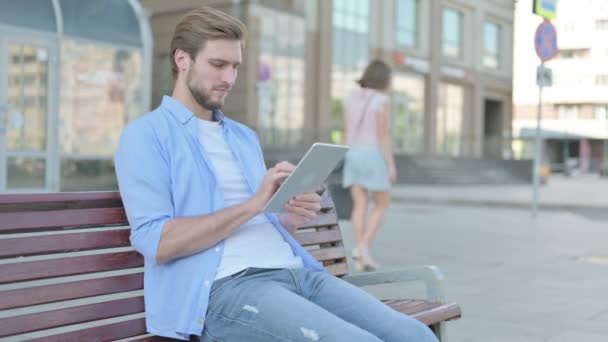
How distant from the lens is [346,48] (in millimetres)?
33719

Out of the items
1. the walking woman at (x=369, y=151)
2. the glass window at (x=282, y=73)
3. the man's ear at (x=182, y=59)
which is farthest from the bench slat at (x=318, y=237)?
the glass window at (x=282, y=73)

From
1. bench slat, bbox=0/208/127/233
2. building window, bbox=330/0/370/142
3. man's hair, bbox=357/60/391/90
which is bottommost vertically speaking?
bench slat, bbox=0/208/127/233

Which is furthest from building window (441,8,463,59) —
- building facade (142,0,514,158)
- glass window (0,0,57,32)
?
glass window (0,0,57,32)

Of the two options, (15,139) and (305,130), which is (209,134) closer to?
(15,139)

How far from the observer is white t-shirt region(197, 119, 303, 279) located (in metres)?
2.61

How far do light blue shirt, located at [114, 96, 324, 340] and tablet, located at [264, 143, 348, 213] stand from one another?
280 mm

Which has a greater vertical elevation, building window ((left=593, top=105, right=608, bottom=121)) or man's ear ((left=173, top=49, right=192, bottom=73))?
building window ((left=593, top=105, right=608, bottom=121))

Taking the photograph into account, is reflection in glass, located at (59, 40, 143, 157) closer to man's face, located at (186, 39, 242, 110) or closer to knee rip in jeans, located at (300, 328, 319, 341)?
man's face, located at (186, 39, 242, 110)

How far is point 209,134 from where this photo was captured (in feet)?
9.20

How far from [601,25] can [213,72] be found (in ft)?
288

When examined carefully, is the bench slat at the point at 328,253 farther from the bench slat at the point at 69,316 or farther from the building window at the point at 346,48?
the building window at the point at 346,48

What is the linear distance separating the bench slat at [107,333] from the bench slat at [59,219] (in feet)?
1.09

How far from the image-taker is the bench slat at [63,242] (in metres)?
2.39

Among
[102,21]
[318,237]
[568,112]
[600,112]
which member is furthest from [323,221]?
[568,112]
